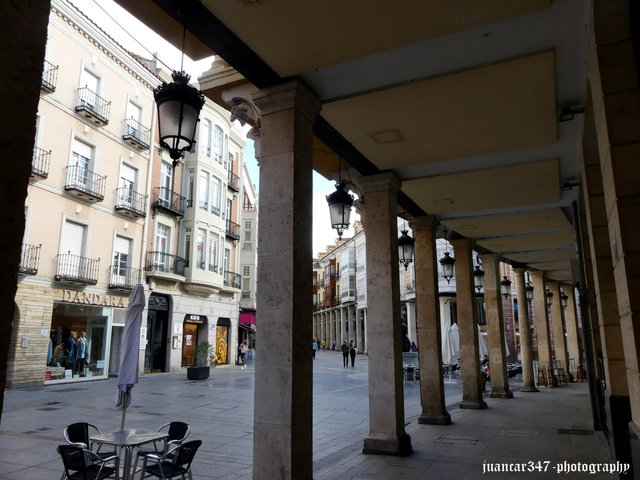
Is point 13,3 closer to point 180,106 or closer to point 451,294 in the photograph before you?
point 180,106

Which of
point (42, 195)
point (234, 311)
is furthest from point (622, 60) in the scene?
point (234, 311)

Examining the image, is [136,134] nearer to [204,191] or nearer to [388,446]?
[204,191]

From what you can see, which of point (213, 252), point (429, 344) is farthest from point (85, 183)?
point (429, 344)

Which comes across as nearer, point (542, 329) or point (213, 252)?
point (542, 329)

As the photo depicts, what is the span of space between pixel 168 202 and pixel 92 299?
6414mm

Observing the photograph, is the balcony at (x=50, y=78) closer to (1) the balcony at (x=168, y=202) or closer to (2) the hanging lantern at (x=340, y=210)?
(1) the balcony at (x=168, y=202)

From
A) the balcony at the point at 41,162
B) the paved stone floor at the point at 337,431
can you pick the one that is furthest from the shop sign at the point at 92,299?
the balcony at the point at 41,162

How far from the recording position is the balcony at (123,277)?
2069cm

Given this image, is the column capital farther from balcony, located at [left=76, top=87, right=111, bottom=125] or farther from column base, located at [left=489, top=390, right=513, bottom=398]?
balcony, located at [left=76, top=87, right=111, bottom=125]

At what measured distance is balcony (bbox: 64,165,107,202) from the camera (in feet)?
61.3

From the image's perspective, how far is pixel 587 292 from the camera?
320 inches

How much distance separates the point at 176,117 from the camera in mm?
3607

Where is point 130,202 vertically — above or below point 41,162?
below

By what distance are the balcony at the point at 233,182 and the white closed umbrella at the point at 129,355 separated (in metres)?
23.6
